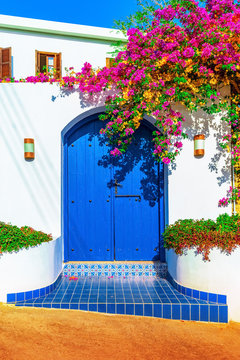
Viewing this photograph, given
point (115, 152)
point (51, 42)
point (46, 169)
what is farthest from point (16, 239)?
point (51, 42)

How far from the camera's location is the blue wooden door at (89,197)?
498cm

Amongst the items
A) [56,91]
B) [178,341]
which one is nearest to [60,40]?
[56,91]

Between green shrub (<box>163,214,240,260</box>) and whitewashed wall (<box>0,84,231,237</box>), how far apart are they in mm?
391

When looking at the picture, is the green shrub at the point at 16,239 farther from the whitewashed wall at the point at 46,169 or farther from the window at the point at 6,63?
the window at the point at 6,63

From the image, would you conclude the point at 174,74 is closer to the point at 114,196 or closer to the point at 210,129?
the point at 210,129

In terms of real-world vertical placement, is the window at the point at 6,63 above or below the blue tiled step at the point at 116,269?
above

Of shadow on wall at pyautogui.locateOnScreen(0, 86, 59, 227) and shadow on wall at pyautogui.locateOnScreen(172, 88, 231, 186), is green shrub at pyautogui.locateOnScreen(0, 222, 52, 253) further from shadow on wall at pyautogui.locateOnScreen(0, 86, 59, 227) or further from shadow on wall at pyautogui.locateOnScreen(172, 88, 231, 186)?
shadow on wall at pyautogui.locateOnScreen(172, 88, 231, 186)

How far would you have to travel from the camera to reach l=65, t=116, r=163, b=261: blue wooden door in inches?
197

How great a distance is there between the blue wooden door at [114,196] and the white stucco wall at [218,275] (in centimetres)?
129

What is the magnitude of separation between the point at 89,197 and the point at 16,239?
Answer: 5.24ft

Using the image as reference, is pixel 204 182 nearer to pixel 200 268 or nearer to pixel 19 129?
pixel 200 268

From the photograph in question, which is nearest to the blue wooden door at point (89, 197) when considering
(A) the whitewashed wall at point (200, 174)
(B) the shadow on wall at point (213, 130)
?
(A) the whitewashed wall at point (200, 174)

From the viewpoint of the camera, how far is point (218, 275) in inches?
144

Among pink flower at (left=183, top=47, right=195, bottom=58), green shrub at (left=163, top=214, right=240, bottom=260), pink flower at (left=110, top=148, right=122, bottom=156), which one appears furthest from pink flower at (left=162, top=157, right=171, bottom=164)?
pink flower at (left=183, top=47, right=195, bottom=58)
